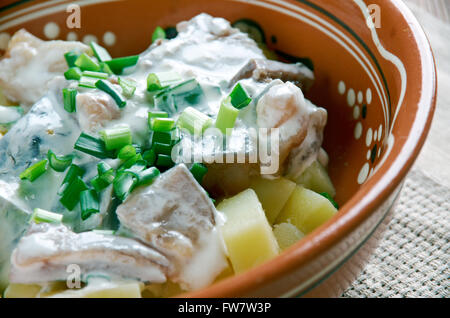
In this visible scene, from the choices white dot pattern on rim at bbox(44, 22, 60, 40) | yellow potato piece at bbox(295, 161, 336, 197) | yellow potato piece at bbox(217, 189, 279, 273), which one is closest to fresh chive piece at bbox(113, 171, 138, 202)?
yellow potato piece at bbox(217, 189, 279, 273)

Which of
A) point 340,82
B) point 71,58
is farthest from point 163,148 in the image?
point 340,82

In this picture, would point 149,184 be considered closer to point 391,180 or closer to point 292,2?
point 391,180

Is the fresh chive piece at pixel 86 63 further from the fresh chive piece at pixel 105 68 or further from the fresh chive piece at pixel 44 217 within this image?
the fresh chive piece at pixel 44 217

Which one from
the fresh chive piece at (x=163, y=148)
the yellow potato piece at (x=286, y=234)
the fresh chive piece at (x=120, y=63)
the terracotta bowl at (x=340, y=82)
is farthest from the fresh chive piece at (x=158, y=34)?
the yellow potato piece at (x=286, y=234)

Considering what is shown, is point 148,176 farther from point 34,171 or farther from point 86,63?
point 86,63

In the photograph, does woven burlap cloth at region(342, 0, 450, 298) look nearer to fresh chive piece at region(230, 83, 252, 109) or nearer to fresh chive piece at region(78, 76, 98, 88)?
fresh chive piece at region(230, 83, 252, 109)
